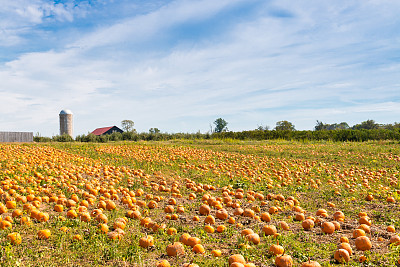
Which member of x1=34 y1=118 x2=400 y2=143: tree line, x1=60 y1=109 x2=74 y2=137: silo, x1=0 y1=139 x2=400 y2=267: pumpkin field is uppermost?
x1=60 y1=109 x2=74 y2=137: silo

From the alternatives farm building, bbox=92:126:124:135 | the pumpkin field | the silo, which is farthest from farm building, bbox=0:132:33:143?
the pumpkin field

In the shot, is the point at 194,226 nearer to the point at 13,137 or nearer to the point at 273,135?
the point at 273,135

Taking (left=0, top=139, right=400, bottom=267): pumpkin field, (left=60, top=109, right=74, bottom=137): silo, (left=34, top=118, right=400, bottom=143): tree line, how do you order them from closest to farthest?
(left=0, top=139, right=400, bottom=267): pumpkin field → (left=34, top=118, right=400, bottom=143): tree line → (left=60, top=109, right=74, bottom=137): silo

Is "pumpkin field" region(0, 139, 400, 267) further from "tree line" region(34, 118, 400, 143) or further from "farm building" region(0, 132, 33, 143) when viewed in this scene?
"farm building" region(0, 132, 33, 143)

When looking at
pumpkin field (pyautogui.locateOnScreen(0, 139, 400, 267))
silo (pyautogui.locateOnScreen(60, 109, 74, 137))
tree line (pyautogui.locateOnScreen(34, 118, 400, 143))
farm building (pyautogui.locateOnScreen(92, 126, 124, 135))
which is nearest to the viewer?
pumpkin field (pyautogui.locateOnScreen(0, 139, 400, 267))

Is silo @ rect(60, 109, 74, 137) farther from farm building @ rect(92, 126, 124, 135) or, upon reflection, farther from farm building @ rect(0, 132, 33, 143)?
farm building @ rect(92, 126, 124, 135)

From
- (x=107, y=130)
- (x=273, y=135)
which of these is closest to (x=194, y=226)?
(x=273, y=135)

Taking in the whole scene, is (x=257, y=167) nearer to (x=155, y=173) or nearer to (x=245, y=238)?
(x=155, y=173)

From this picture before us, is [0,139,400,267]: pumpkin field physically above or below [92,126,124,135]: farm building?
below

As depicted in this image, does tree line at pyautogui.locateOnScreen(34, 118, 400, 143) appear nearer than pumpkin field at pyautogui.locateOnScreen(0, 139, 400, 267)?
No

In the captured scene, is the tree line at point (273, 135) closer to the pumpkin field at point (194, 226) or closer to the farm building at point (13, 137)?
the farm building at point (13, 137)

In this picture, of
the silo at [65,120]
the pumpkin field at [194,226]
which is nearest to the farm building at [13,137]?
the silo at [65,120]

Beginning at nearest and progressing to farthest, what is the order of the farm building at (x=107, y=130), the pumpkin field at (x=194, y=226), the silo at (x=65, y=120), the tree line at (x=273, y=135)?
the pumpkin field at (x=194, y=226)
the tree line at (x=273, y=135)
the silo at (x=65, y=120)
the farm building at (x=107, y=130)

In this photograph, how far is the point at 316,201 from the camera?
7203 millimetres
